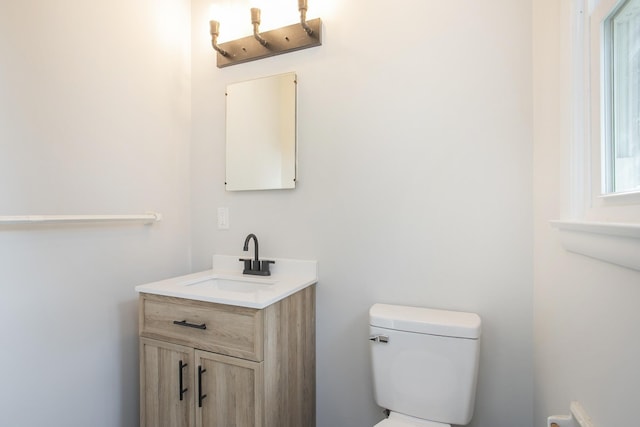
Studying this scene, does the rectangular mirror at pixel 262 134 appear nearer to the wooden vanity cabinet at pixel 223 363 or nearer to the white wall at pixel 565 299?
the wooden vanity cabinet at pixel 223 363

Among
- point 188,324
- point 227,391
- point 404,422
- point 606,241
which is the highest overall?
point 606,241

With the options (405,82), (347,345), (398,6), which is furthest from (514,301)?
(398,6)

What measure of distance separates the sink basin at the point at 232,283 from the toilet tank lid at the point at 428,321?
52cm

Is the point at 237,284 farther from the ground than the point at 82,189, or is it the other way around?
the point at 82,189

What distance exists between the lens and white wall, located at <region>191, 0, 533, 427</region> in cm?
117

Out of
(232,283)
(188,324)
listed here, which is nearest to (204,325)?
(188,324)

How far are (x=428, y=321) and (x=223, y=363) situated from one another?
2.55 feet

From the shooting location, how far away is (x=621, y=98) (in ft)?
2.25

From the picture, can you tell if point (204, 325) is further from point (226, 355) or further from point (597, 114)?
point (597, 114)

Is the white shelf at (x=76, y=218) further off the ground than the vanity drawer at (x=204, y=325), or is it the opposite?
the white shelf at (x=76, y=218)

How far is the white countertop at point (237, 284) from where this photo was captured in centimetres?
113

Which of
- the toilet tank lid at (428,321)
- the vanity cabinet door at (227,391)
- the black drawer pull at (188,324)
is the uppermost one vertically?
the toilet tank lid at (428,321)

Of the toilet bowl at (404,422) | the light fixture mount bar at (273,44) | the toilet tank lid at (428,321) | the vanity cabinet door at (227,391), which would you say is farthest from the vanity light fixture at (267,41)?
the toilet bowl at (404,422)

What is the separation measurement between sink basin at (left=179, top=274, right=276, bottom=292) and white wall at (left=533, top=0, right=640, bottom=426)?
1.05m
